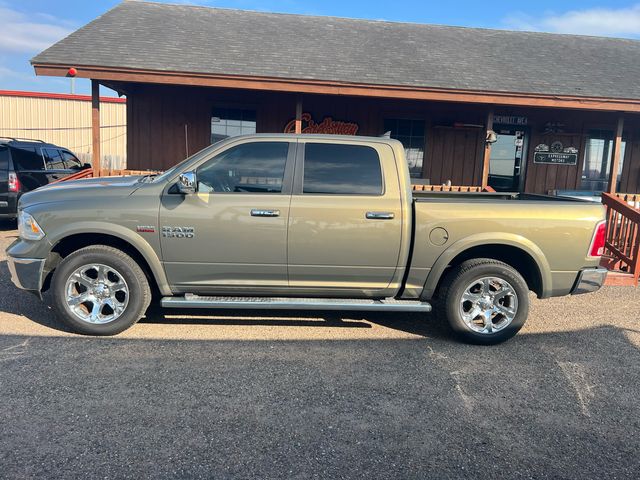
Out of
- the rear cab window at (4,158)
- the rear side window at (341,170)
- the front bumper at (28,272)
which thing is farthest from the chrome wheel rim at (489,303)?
the rear cab window at (4,158)

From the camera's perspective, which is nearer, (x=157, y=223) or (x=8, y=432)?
(x=8, y=432)

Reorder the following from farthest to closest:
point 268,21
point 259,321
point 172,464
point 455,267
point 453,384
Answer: point 268,21, point 259,321, point 455,267, point 453,384, point 172,464

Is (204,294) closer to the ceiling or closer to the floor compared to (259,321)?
closer to the ceiling

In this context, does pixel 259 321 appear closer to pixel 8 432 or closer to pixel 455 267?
pixel 455 267

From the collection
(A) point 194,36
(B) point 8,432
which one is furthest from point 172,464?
(A) point 194,36

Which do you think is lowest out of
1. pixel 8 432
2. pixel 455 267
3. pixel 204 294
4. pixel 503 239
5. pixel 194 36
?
pixel 8 432

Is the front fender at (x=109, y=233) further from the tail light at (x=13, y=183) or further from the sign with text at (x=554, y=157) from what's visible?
the sign with text at (x=554, y=157)

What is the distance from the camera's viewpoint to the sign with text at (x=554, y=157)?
1272 centimetres

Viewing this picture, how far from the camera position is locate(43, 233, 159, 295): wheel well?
4598 mm

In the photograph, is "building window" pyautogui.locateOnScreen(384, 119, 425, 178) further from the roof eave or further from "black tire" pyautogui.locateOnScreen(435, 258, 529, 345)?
"black tire" pyautogui.locateOnScreen(435, 258, 529, 345)

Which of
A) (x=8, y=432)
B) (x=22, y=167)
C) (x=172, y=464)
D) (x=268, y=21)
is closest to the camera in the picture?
(x=172, y=464)

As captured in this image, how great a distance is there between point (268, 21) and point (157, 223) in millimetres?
10507

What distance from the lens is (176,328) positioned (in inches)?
190

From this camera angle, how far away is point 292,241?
4488 mm
